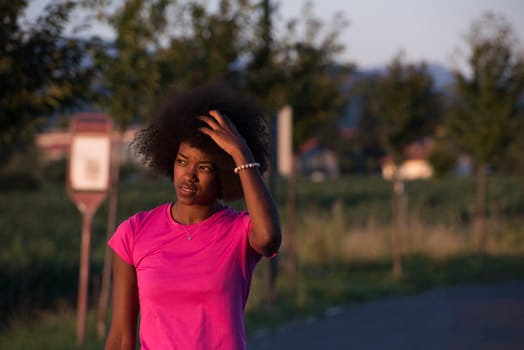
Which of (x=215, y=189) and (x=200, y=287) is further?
(x=215, y=189)

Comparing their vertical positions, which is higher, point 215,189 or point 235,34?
point 235,34

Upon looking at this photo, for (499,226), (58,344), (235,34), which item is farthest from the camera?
(499,226)

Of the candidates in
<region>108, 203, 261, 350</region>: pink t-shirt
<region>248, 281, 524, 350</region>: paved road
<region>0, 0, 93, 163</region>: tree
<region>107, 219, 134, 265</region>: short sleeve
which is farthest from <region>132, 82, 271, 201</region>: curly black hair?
<region>248, 281, 524, 350</region>: paved road

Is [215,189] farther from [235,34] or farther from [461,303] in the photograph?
[461,303]

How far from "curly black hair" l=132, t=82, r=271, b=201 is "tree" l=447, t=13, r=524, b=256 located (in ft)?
56.9

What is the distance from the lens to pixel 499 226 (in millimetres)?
27328

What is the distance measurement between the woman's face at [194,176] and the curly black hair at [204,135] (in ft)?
0.08

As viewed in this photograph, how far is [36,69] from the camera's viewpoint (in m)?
8.50

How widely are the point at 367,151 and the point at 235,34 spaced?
93388 mm

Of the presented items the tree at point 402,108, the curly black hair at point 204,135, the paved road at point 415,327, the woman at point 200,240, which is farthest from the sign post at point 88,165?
the tree at point 402,108

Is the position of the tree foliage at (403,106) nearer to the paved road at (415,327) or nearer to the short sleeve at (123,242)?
the paved road at (415,327)

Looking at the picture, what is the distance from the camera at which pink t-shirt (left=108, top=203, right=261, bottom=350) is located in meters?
3.29

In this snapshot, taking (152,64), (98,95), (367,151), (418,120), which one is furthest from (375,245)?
(367,151)

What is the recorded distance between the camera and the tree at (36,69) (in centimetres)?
828
